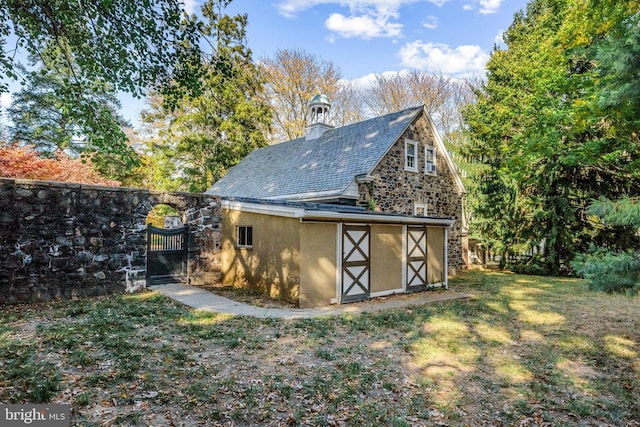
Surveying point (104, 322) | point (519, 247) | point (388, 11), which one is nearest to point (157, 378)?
point (104, 322)

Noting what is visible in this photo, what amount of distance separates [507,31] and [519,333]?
71.6ft

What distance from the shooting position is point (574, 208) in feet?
51.5

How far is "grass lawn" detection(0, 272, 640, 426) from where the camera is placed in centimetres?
383

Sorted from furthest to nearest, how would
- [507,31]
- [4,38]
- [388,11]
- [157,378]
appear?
[507,31], [388,11], [4,38], [157,378]

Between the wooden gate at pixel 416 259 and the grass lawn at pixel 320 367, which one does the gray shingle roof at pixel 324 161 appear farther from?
the grass lawn at pixel 320 367

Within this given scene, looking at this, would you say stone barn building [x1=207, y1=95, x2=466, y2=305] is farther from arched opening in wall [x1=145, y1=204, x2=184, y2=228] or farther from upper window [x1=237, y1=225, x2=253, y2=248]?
arched opening in wall [x1=145, y1=204, x2=184, y2=228]

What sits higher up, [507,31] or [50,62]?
[507,31]

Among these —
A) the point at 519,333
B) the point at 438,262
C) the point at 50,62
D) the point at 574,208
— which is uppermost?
the point at 50,62

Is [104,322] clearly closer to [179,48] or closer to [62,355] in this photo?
[62,355]

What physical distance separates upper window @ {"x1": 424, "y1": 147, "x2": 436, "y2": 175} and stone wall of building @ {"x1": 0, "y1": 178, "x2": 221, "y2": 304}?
10078 millimetres

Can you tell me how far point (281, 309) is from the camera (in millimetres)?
8258

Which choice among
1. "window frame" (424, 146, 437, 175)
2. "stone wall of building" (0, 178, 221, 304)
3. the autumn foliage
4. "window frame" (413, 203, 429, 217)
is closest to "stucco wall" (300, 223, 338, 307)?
"stone wall of building" (0, 178, 221, 304)

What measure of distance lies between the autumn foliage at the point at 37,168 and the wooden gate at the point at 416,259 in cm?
1089

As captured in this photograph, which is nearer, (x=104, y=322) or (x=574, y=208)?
(x=104, y=322)
